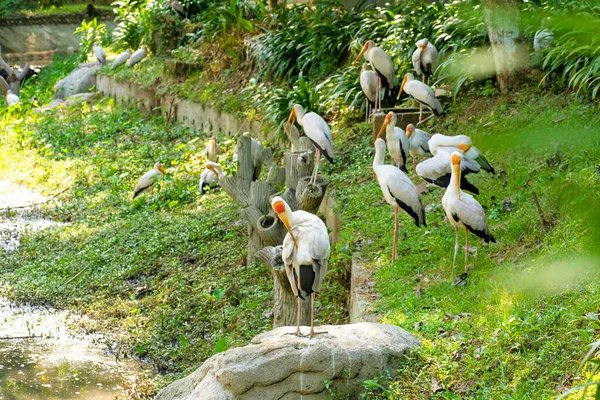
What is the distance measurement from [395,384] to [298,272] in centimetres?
91

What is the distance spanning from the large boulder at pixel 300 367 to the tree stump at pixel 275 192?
1626 millimetres

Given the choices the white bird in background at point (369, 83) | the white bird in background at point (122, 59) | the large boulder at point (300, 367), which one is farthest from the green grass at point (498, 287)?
the white bird in background at point (122, 59)

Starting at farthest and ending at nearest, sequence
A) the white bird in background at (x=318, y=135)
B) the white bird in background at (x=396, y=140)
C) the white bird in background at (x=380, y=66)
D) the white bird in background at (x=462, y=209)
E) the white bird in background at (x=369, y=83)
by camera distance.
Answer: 1. the white bird in background at (x=369, y=83)
2. the white bird in background at (x=380, y=66)
3. the white bird in background at (x=318, y=135)
4. the white bird in background at (x=396, y=140)
5. the white bird in background at (x=462, y=209)

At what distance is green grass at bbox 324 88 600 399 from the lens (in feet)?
12.1

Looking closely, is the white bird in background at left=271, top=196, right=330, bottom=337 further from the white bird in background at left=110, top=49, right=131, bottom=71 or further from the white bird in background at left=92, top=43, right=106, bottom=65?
the white bird in background at left=92, top=43, right=106, bottom=65

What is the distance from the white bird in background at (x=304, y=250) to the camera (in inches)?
175

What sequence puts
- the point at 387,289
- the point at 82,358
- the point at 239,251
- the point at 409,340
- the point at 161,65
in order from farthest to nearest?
1. the point at 161,65
2. the point at 239,251
3. the point at 82,358
4. the point at 387,289
5. the point at 409,340

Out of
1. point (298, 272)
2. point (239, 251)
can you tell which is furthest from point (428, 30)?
point (298, 272)

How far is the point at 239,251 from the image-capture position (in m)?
8.16

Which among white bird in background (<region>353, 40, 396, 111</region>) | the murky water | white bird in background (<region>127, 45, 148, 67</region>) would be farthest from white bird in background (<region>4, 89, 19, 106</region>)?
the murky water

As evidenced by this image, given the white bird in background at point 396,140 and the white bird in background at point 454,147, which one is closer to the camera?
the white bird in background at point 454,147

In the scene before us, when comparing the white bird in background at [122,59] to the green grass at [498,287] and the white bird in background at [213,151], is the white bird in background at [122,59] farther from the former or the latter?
the green grass at [498,287]

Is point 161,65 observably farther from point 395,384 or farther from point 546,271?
point 546,271

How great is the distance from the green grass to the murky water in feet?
6.68
